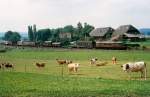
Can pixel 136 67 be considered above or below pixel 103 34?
below

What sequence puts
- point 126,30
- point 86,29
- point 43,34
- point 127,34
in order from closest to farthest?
point 127,34, point 126,30, point 86,29, point 43,34

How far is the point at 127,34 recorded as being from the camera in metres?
133

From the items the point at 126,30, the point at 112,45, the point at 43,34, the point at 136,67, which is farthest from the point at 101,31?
the point at 136,67

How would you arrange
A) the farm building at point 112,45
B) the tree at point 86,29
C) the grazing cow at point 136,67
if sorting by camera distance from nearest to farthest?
the grazing cow at point 136,67 → the farm building at point 112,45 → the tree at point 86,29

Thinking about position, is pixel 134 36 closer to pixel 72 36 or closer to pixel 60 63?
pixel 72 36

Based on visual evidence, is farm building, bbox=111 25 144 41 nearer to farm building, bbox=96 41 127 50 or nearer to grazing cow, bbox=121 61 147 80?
farm building, bbox=96 41 127 50

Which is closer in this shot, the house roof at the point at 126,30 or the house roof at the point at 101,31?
the house roof at the point at 126,30

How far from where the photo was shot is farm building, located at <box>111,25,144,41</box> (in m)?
129

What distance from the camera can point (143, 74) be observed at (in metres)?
37.2

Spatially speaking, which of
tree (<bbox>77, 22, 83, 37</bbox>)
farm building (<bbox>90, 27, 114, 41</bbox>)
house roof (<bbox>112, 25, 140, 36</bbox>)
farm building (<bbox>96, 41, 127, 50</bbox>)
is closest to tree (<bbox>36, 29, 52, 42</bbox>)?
tree (<bbox>77, 22, 83, 37</bbox>)

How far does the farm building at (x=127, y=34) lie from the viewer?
12923 centimetres

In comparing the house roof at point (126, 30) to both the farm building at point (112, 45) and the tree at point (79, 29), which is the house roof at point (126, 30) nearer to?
the farm building at point (112, 45)

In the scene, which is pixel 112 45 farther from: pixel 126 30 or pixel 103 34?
pixel 103 34

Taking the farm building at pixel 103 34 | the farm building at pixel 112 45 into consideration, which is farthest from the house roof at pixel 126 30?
the farm building at pixel 112 45
